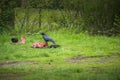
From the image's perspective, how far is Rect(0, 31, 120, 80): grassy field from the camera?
9781 millimetres

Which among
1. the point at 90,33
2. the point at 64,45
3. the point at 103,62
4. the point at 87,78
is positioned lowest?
the point at 90,33

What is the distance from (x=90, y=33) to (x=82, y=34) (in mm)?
798

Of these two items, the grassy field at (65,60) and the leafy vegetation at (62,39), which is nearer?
the grassy field at (65,60)

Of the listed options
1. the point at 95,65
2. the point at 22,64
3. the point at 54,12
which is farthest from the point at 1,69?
the point at 54,12

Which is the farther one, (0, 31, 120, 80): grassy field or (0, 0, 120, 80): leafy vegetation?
(0, 0, 120, 80): leafy vegetation

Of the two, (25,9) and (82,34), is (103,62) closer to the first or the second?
(82,34)

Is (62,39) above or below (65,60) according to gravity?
below

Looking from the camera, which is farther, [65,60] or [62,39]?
[62,39]

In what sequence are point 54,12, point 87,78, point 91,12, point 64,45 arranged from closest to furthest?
1. point 87,78
2. point 64,45
3. point 91,12
4. point 54,12

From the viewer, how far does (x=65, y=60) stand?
12.5m

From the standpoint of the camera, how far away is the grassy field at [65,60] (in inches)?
385

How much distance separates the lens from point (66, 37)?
18797 millimetres

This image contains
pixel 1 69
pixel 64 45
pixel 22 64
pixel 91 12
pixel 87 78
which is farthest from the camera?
pixel 91 12

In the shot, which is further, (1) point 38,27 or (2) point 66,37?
(1) point 38,27
